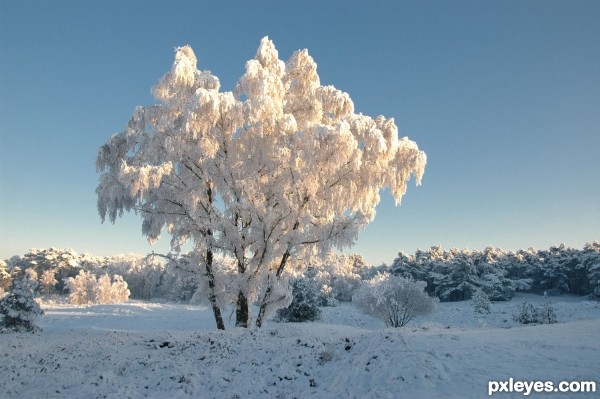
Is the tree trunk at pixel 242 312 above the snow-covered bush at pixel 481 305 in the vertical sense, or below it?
above

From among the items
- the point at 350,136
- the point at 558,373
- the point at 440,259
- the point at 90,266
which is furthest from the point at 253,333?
the point at 90,266

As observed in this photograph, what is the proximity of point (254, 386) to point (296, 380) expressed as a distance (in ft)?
3.14

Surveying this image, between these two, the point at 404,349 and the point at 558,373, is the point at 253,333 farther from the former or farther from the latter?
the point at 558,373

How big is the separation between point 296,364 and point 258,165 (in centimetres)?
698

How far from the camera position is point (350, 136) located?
11.6m

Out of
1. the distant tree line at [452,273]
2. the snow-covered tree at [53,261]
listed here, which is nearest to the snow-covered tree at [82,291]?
the distant tree line at [452,273]

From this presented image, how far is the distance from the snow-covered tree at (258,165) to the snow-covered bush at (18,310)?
1015cm

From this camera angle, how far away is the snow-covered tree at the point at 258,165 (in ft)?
39.1

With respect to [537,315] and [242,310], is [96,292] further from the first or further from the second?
[537,315]

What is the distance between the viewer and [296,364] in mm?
9008

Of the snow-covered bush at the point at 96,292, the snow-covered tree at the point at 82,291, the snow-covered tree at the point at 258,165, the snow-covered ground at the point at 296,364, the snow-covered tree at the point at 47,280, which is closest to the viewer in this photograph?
the snow-covered ground at the point at 296,364

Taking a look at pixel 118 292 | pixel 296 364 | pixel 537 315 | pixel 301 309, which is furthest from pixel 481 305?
pixel 118 292

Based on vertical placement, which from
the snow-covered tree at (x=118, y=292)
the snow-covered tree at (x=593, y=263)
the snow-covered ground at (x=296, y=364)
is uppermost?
the snow-covered tree at (x=593, y=263)

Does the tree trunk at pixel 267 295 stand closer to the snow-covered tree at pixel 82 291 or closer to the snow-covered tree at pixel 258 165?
the snow-covered tree at pixel 258 165
